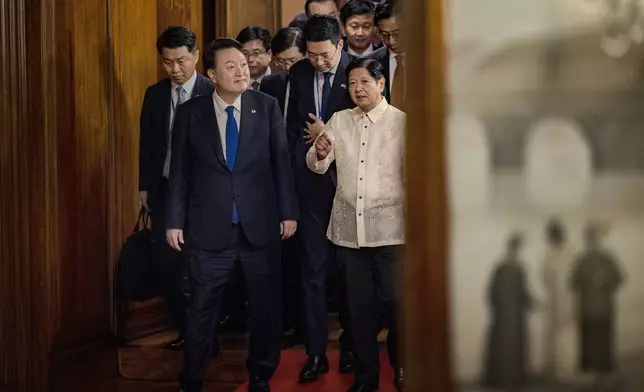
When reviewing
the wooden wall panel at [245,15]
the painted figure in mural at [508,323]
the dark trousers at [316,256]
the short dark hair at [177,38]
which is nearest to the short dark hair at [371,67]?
the dark trousers at [316,256]

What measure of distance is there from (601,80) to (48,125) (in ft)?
7.63

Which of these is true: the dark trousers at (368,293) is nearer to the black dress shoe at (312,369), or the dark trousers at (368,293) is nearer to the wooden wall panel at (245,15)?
the black dress shoe at (312,369)

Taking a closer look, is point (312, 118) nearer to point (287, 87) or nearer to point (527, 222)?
point (287, 87)

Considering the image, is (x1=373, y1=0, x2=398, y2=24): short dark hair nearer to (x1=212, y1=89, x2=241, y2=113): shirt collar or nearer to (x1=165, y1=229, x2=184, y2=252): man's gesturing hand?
(x1=212, y1=89, x2=241, y2=113): shirt collar

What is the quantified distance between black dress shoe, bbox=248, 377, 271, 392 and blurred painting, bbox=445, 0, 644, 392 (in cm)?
177

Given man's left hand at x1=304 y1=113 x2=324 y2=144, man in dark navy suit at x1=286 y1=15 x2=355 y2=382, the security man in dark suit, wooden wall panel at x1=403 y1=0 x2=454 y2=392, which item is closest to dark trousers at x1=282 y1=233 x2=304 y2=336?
the security man in dark suit

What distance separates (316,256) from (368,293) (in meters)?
0.32

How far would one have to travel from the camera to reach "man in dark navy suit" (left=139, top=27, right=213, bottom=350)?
3604 mm

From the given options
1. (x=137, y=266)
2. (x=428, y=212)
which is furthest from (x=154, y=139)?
(x=428, y=212)

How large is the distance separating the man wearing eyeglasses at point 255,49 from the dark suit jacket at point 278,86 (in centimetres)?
24

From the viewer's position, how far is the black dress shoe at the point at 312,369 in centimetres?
319

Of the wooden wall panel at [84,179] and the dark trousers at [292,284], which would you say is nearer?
the wooden wall panel at [84,179]

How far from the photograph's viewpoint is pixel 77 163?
3.50 m

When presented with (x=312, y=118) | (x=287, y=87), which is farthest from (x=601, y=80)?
(x=287, y=87)
